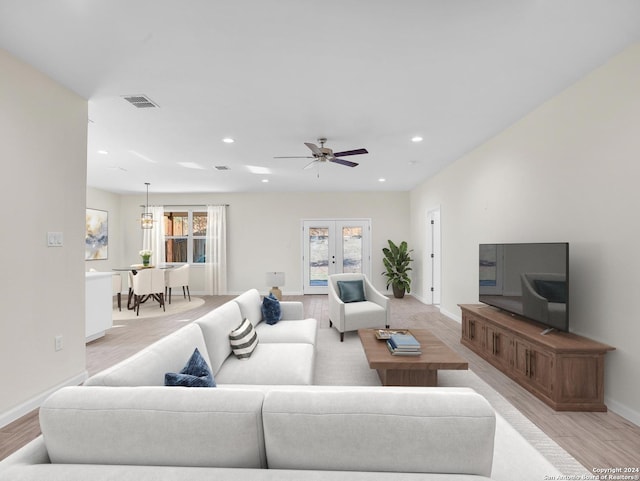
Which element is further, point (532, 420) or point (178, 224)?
point (178, 224)

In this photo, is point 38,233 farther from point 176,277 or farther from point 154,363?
point 176,277

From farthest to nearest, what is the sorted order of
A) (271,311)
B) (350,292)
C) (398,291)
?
(398,291) → (350,292) → (271,311)

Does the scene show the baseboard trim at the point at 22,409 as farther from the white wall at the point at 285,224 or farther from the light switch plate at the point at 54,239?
the white wall at the point at 285,224

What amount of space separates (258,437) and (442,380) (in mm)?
2526

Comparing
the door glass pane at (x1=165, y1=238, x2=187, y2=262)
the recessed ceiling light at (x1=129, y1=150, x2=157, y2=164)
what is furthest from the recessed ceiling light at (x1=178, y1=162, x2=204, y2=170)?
the door glass pane at (x1=165, y1=238, x2=187, y2=262)

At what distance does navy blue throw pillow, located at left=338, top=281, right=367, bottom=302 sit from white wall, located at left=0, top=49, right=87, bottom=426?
314 cm

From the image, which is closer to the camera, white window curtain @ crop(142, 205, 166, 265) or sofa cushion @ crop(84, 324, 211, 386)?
sofa cushion @ crop(84, 324, 211, 386)

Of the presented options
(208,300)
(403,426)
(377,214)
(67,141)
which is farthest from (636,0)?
(208,300)

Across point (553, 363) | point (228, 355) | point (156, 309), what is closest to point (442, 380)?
point (553, 363)

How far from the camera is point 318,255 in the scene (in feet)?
27.2

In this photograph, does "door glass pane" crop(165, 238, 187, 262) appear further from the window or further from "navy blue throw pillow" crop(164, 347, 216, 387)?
"navy blue throw pillow" crop(164, 347, 216, 387)

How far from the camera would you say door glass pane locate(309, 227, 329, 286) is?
8.27 meters

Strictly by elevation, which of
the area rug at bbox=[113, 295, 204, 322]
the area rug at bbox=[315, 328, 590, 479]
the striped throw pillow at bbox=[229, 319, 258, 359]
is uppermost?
the striped throw pillow at bbox=[229, 319, 258, 359]

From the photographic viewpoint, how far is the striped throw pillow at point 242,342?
2588mm
